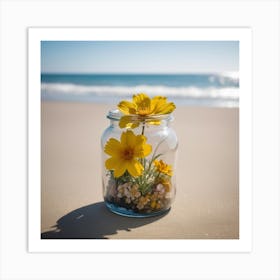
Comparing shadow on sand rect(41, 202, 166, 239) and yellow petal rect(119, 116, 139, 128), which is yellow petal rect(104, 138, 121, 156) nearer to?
yellow petal rect(119, 116, 139, 128)

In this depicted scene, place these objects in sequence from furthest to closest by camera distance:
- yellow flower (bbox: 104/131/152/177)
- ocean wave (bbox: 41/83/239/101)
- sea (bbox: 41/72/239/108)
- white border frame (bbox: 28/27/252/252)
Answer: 1. ocean wave (bbox: 41/83/239/101)
2. sea (bbox: 41/72/239/108)
3. white border frame (bbox: 28/27/252/252)
4. yellow flower (bbox: 104/131/152/177)

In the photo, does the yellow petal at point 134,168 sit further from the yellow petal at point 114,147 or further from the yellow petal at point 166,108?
the yellow petal at point 166,108

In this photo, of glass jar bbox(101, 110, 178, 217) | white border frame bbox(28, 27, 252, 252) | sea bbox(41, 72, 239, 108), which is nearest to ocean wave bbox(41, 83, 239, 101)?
sea bbox(41, 72, 239, 108)

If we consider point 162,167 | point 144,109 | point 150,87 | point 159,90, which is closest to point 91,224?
point 162,167
